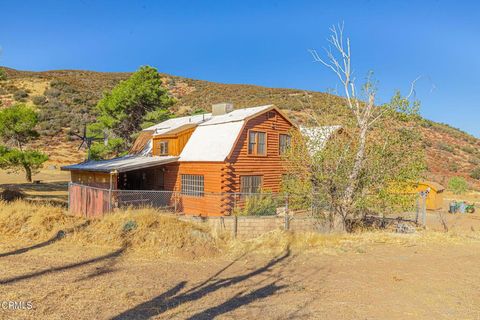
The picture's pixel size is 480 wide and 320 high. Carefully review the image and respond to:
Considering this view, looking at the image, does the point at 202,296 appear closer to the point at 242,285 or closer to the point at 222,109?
the point at 242,285

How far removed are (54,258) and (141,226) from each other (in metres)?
3.02

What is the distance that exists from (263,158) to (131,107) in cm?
1515

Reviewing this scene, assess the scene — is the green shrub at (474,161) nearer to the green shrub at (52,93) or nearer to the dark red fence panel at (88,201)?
the dark red fence panel at (88,201)

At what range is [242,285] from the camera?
8.94 metres

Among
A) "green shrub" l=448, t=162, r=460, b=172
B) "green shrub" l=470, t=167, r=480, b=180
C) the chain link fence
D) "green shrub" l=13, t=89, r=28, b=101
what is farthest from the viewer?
"green shrub" l=13, t=89, r=28, b=101

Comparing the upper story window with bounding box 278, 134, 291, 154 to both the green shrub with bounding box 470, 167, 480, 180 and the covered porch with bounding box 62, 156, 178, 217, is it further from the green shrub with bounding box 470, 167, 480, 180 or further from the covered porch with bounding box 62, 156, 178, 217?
the green shrub with bounding box 470, 167, 480, 180

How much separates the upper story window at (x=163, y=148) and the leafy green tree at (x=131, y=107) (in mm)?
7160

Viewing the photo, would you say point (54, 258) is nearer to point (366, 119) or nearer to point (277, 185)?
point (366, 119)

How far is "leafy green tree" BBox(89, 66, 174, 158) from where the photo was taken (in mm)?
30750

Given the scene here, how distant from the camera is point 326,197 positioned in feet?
51.6

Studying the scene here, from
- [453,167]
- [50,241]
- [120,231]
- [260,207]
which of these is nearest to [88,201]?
[50,241]

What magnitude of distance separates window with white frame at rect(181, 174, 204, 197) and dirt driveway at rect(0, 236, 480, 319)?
9.29m

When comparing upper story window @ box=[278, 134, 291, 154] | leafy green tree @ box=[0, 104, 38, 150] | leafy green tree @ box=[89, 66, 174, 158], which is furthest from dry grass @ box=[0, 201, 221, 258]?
leafy green tree @ box=[89, 66, 174, 158]

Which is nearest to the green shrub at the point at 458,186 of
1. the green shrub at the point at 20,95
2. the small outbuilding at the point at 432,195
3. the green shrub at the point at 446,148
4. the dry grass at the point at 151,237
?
the small outbuilding at the point at 432,195
